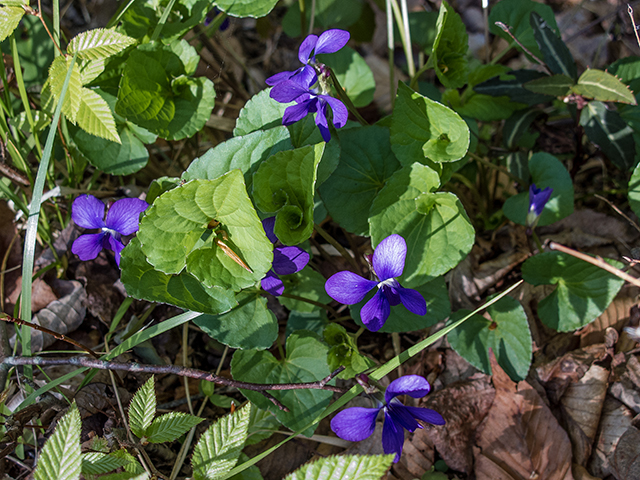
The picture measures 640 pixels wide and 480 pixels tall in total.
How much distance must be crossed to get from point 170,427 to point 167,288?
462 mm

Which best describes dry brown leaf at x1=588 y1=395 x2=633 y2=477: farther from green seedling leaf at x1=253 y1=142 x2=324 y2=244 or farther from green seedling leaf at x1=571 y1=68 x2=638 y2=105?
green seedling leaf at x1=253 y1=142 x2=324 y2=244

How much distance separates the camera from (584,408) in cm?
202

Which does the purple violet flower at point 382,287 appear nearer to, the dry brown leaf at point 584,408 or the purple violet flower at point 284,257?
the purple violet flower at point 284,257

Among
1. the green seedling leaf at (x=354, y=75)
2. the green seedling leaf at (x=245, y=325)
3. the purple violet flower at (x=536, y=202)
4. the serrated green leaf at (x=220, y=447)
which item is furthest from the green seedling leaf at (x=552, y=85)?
the serrated green leaf at (x=220, y=447)

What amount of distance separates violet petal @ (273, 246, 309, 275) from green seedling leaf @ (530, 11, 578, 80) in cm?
144

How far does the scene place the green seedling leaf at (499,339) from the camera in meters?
1.97

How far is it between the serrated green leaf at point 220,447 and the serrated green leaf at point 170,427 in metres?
0.07

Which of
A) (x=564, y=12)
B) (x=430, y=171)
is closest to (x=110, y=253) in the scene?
(x=430, y=171)

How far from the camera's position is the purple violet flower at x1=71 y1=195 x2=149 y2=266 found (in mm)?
1749

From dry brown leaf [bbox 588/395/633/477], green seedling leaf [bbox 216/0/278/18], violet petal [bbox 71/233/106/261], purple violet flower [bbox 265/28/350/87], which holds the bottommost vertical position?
dry brown leaf [bbox 588/395/633/477]

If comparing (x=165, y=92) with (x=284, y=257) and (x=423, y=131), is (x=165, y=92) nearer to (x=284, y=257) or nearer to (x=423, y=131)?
(x=284, y=257)

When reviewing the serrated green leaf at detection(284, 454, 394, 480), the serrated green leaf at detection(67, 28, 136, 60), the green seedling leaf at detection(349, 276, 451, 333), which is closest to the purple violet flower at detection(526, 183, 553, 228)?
the green seedling leaf at detection(349, 276, 451, 333)

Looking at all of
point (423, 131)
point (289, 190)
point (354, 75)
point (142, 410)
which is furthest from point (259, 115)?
point (142, 410)

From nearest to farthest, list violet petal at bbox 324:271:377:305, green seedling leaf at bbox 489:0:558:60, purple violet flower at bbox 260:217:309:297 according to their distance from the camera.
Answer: violet petal at bbox 324:271:377:305, purple violet flower at bbox 260:217:309:297, green seedling leaf at bbox 489:0:558:60
